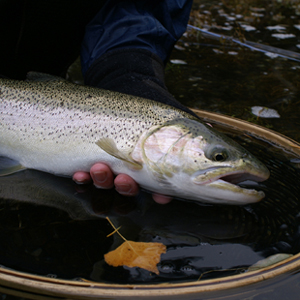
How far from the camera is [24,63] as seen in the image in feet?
8.94

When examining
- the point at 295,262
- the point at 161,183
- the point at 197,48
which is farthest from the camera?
the point at 197,48

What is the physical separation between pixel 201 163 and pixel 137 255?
565 millimetres

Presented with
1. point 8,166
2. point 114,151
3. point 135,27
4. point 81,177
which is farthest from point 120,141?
point 135,27

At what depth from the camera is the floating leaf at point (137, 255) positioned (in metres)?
1.27

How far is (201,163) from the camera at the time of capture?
159cm

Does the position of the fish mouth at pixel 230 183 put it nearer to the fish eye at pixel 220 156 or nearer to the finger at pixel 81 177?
the fish eye at pixel 220 156

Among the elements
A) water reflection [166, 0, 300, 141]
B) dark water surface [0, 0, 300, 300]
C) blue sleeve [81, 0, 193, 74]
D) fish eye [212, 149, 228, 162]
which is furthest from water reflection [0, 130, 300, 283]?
water reflection [166, 0, 300, 141]

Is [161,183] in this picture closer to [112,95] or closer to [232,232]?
[232,232]

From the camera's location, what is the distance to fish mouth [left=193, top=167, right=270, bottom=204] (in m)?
1.52

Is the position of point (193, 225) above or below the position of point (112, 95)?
below

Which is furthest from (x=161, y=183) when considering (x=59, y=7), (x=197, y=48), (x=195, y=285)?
(x=197, y=48)

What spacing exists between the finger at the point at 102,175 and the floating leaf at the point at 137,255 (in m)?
0.47

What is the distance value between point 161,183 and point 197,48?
429 centimetres

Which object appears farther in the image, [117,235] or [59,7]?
[59,7]
